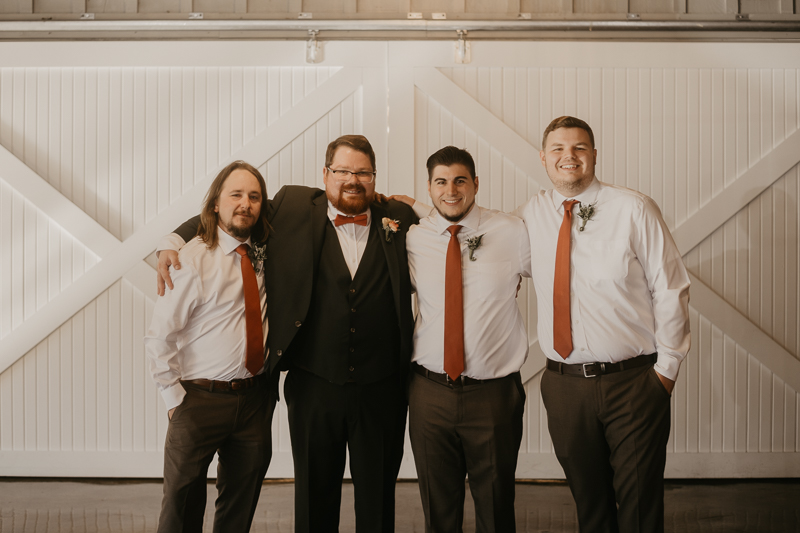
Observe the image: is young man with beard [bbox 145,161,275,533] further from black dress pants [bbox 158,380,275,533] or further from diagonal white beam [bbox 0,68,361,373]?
diagonal white beam [bbox 0,68,361,373]

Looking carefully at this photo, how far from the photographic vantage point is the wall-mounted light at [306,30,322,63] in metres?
3.53

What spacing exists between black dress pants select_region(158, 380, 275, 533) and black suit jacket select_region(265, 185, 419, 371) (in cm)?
24

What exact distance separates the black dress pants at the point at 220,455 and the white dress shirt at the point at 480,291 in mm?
761

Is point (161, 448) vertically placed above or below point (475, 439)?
below

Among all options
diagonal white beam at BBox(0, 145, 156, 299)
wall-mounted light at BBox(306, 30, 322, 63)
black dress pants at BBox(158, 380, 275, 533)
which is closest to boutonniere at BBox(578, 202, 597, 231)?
black dress pants at BBox(158, 380, 275, 533)

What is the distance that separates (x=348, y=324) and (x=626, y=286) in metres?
1.17

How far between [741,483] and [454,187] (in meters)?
3.12

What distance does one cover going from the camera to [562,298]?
2186 millimetres

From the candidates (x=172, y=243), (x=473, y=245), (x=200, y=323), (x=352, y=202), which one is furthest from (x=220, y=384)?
(x=473, y=245)

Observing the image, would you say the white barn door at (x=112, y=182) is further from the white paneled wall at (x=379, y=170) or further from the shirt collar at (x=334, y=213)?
the shirt collar at (x=334, y=213)

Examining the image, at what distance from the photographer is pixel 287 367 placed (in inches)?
89.3

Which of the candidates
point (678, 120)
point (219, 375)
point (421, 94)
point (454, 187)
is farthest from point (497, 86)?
point (219, 375)

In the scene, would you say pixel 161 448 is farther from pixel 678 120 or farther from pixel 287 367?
pixel 678 120

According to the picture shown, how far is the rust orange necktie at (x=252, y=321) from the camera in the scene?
2174 mm
